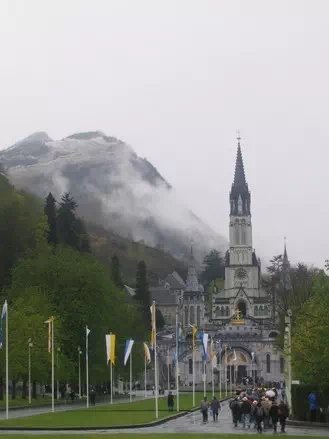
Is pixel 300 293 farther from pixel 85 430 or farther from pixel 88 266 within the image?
pixel 85 430

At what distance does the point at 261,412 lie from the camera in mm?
49656

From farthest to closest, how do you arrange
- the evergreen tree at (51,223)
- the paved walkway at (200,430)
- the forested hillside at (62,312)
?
the evergreen tree at (51,223)
the forested hillside at (62,312)
the paved walkway at (200,430)

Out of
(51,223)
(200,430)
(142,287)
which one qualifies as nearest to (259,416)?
(200,430)

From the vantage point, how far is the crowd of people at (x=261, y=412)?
4850 cm

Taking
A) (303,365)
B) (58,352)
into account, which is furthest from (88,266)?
(303,365)

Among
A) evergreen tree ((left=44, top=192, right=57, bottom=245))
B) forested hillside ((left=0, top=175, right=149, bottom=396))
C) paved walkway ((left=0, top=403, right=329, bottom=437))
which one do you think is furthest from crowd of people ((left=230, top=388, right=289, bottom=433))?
evergreen tree ((left=44, top=192, right=57, bottom=245))

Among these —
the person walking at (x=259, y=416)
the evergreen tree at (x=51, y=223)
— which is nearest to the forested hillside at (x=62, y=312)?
the evergreen tree at (x=51, y=223)

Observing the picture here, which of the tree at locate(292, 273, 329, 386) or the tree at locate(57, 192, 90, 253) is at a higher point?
the tree at locate(57, 192, 90, 253)

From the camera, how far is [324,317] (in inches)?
2192

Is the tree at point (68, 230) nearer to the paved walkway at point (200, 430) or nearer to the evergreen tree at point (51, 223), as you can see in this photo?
the evergreen tree at point (51, 223)

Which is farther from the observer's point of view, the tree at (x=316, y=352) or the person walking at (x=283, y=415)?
the tree at (x=316, y=352)

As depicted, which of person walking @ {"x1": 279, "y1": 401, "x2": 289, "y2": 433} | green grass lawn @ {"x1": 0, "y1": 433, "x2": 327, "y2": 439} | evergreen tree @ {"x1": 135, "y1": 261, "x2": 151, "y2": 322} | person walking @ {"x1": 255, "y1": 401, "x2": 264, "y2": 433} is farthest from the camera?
evergreen tree @ {"x1": 135, "y1": 261, "x2": 151, "y2": 322}

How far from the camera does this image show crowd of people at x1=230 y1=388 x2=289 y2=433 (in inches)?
1909

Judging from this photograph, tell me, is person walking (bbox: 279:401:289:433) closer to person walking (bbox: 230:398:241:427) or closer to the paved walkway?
the paved walkway
